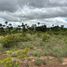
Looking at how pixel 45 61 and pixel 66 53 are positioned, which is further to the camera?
pixel 66 53

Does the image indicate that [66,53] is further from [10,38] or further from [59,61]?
[10,38]

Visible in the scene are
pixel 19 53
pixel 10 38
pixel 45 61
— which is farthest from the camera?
pixel 10 38

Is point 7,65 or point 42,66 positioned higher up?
point 7,65

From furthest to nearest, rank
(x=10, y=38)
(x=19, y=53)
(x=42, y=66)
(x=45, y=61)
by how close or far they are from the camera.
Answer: (x=10, y=38) < (x=45, y=61) < (x=42, y=66) < (x=19, y=53)

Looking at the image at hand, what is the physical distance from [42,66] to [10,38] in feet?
58.7

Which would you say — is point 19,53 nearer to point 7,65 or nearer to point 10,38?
point 7,65

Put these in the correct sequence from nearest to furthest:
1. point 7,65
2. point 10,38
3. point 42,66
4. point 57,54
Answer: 1. point 7,65
2. point 42,66
3. point 57,54
4. point 10,38

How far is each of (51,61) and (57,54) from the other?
255 cm

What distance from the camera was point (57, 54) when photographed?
21.6 m

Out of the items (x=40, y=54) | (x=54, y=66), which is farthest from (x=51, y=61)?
(x=40, y=54)

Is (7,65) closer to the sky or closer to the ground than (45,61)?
closer to the sky

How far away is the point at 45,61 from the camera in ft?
61.8

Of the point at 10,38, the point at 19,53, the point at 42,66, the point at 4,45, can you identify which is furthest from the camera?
the point at 10,38

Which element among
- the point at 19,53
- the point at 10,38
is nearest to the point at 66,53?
the point at 19,53
